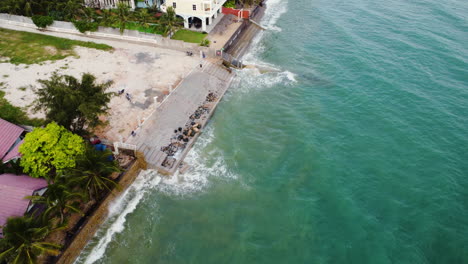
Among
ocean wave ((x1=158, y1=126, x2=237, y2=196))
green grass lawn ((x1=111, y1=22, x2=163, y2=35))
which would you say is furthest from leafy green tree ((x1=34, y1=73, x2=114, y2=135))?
green grass lawn ((x1=111, y1=22, x2=163, y2=35))

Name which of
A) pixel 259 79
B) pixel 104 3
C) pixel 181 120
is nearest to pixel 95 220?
pixel 181 120

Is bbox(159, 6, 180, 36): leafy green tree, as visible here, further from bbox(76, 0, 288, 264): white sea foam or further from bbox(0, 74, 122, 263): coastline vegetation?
bbox(0, 74, 122, 263): coastline vegetation

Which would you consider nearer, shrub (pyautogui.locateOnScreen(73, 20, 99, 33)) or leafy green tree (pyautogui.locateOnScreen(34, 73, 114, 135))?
leafy green tree (pyautogui.locateOnScreen(34, 73, 114, 135))

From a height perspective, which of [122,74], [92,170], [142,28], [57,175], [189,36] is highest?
[142,28]

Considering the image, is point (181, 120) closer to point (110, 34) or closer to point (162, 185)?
point (162, 185)

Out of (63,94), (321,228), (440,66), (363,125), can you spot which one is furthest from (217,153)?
(440,66)

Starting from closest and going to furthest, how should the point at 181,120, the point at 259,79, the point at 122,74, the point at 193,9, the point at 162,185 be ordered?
the point at 162,185 < the point at 181,120 < the point at 122,74 < the point at 259,79 < the point at 193,9
